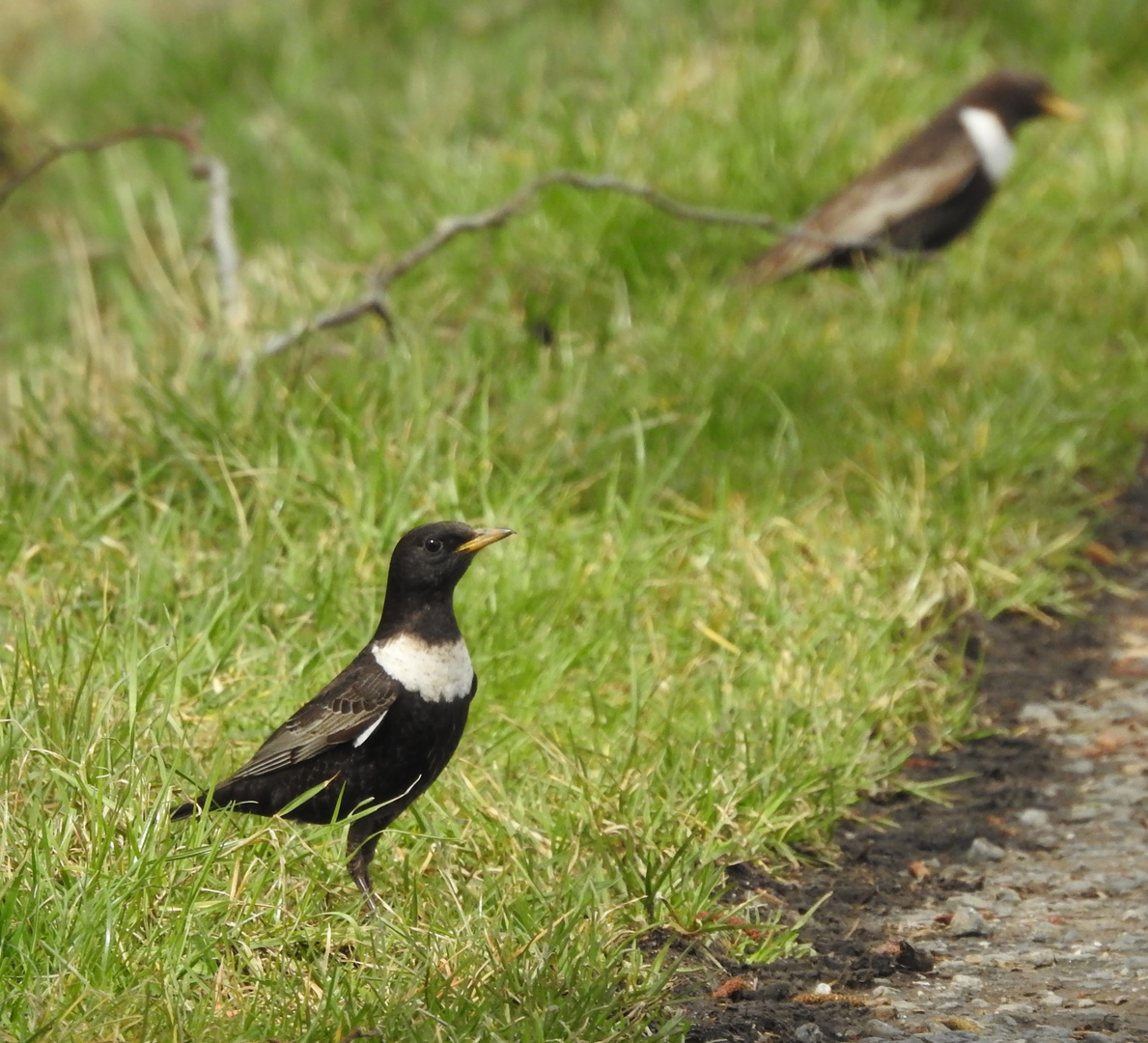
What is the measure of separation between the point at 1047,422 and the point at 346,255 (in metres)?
2.98

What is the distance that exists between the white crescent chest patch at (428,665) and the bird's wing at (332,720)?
3cm

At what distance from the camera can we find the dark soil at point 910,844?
3.15m

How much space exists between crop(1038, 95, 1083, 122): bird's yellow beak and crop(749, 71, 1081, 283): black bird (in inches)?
13.3

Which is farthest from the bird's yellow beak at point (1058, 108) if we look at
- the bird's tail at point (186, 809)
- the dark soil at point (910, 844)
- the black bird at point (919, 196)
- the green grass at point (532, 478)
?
the bird's tail at point (186, 809)

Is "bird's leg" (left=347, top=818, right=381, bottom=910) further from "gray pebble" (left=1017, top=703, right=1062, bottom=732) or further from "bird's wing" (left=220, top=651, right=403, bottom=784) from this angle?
"gray pebble" (left=1017, top=703, right=1062, bottom=732)

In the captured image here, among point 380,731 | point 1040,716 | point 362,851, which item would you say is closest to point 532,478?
point 1040,716

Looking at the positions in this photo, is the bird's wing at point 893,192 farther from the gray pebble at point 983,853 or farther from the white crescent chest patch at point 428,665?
the white crescent chest patch at point 428,665

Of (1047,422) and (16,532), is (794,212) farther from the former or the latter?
(16,532)

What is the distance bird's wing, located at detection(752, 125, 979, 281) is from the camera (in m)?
7.08

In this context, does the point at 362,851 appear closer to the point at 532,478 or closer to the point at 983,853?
the point at 983,853

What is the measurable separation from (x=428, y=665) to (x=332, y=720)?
8.8 inches

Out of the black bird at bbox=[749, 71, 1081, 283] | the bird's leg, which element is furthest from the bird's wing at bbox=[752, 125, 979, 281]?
the bird's leg

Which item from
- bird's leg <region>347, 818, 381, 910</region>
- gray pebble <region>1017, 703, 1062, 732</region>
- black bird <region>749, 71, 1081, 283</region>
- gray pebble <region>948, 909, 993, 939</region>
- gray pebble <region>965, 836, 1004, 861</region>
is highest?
black bird <region>749, 71, 1081, 283</region>

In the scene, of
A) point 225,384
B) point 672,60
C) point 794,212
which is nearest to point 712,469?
point 225,384
